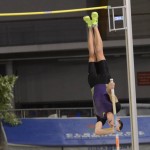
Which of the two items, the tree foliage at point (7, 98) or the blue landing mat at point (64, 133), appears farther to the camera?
the blue landing mat at point (64, 133)

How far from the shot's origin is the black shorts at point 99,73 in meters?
8.27

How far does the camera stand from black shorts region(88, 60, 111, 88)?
827 centimetres

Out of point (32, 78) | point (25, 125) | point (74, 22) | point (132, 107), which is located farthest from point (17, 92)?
point (132, 107)

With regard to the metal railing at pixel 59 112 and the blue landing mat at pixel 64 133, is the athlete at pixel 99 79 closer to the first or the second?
the blue landing mat at pixel 64 133

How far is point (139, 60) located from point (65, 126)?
5470 millimetres

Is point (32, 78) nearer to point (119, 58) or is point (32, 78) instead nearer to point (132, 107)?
point (119, 58)

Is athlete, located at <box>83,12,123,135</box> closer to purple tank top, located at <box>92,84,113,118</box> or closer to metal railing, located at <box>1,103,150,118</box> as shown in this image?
purple tank top, located at <box>92,84,113,118</box>

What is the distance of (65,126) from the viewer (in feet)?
40.4

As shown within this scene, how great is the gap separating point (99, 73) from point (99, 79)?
0.42 ft

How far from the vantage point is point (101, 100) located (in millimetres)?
8164

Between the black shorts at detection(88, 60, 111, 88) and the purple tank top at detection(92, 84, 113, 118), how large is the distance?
0.10 meters

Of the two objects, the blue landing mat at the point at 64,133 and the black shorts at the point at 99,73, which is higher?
the black shorts at the point at 99,73

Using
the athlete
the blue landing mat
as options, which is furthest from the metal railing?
the athlete

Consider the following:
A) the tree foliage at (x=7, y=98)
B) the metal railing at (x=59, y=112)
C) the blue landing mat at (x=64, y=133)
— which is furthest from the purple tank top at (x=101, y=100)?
the metal railing at (x=59, y=112)
